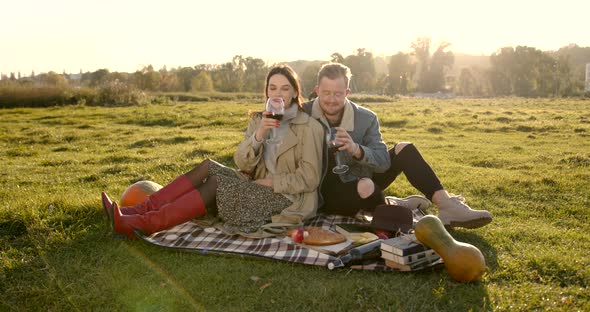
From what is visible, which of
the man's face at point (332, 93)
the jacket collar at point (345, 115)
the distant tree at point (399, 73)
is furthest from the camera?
the distant tree at point (399, 73)

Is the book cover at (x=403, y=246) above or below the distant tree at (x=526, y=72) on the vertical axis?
below

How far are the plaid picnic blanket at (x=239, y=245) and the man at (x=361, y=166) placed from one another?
0.43 metres

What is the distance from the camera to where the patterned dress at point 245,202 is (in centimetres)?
552

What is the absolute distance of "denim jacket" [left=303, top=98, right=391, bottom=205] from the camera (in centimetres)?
593

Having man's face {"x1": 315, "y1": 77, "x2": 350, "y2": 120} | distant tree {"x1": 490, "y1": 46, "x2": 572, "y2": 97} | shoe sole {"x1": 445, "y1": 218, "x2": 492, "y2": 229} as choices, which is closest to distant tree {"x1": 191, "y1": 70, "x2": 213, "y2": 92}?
distant tree {"x1": 490, "y1": 46, "x2": 572, "y2": 97}

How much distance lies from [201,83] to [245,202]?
61718mm

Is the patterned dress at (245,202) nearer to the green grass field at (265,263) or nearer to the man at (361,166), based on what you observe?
the green grass field at (265,263)

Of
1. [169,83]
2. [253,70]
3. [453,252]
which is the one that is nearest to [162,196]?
[453,252]

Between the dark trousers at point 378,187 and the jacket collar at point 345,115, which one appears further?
the jacket collar at point 345,115

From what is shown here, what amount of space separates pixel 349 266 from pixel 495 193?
14.1ft

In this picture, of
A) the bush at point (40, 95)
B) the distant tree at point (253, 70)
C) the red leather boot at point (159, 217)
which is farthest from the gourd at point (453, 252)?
the distant tree at point (253, 70)

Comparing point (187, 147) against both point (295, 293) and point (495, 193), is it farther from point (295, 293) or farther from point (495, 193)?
point (295, 293)

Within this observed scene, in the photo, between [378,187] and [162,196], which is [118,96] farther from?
[378,187]

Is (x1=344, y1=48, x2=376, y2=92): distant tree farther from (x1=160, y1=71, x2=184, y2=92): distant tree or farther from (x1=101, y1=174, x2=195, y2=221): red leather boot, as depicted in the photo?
(x1=101, y1=174, x2=195, y2=221): red leather boot
